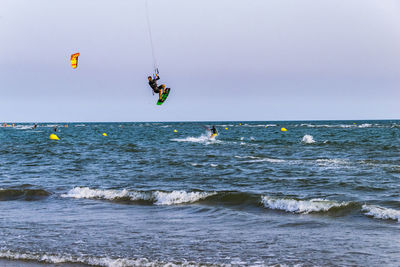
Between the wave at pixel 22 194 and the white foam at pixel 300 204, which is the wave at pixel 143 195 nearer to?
the wave at pixel 22 194

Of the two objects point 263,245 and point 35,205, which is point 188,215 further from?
point 35,205

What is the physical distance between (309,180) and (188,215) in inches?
300

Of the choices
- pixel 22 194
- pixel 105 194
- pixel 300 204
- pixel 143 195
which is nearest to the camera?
pixel 300 204

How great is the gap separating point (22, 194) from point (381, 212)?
12.8 m

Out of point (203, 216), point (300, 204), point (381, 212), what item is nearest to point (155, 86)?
point (203, 216)

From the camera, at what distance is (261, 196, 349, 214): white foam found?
13.1m

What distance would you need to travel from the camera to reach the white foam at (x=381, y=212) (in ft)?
38.0

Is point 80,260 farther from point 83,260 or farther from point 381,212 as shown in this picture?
point 381,212

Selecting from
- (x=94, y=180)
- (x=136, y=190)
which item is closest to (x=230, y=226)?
(x=136, y=190)

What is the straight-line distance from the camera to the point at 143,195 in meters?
15.9

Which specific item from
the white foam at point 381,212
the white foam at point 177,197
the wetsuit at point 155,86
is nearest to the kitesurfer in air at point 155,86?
the wetsuit at point 155,86

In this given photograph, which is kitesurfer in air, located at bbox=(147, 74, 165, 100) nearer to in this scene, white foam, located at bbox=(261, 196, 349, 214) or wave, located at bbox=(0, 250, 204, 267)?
white foam, located at bbox=(261, 196, 349, 214)

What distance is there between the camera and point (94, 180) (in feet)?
65.8

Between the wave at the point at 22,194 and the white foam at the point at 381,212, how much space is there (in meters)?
11.3
